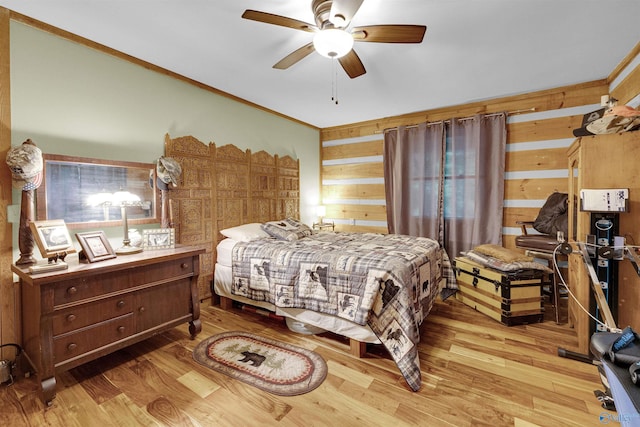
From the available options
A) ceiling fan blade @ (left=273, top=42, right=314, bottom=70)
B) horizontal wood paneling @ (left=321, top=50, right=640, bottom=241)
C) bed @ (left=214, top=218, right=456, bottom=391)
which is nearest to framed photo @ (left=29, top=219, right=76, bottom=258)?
bed @ (left=214, top=218, right=456, bottom=391)

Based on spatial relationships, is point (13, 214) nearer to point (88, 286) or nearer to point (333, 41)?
point (88, 286)

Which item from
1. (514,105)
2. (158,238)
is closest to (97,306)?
(158,238)

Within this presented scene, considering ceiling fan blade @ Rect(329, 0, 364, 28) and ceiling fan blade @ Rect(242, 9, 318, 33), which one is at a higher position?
ceiling fan blade @ Rect(242, 9, 318, 33)

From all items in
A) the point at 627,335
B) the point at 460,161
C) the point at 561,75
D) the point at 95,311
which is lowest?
the point at 95,311

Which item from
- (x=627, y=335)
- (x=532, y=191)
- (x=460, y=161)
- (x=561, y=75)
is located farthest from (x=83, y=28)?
(x=532, y=191)

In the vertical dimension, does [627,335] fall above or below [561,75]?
below

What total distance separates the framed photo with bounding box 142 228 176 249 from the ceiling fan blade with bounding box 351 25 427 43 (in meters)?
2.22

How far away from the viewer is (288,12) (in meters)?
2.01

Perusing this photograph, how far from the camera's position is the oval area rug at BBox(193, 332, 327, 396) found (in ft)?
6.06

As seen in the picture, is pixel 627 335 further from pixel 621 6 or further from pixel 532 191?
Result: pixel 532 191

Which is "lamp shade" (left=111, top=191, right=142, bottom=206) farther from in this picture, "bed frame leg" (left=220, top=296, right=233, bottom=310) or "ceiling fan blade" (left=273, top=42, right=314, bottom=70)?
"ceiling fan blade" (left=273, top=42, right=314, bottom=70)

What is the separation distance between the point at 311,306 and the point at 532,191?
318 cm

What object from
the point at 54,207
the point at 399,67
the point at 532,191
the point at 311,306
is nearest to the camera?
the point at 54,207

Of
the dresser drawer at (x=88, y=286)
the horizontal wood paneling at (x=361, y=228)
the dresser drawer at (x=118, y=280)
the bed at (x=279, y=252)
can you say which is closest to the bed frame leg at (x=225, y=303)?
the bed at (x=279, y=252)
